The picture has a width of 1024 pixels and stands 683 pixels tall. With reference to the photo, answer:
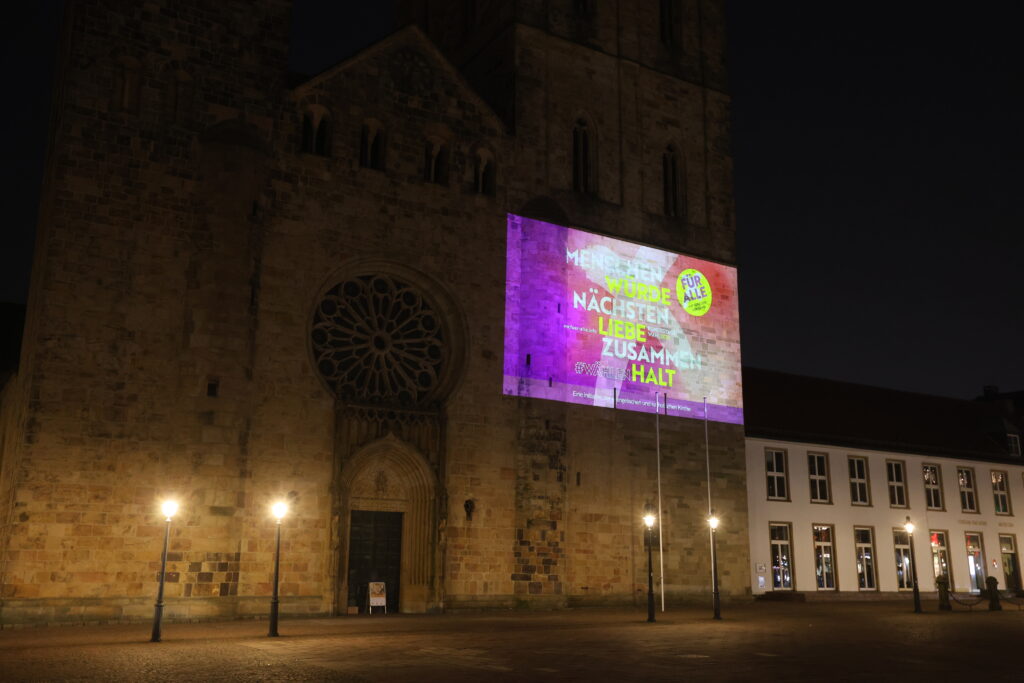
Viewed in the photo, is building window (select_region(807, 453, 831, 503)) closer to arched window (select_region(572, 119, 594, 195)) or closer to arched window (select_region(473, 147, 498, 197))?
arched window (select_region(572, 119, 594, 195))

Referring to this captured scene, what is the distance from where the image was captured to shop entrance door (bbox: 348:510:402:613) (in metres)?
25.6

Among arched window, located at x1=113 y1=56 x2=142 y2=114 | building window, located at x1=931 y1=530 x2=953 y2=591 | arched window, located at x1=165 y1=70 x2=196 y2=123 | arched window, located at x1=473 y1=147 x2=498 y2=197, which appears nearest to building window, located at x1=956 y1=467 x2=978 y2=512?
building window, located at x1=931 y1=530 x2=953 y2=591

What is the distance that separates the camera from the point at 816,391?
140 feet

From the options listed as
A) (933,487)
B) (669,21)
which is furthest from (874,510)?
(669,21)

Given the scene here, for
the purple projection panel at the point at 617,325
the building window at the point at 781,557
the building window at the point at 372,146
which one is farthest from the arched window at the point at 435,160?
the building window at the point at 781,557

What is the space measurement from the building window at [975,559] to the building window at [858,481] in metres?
6.45

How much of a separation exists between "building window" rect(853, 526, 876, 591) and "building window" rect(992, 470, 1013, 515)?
30.8 ft

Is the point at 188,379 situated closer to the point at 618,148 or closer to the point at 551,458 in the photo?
the point at 551,458

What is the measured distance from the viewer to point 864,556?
37656 mm

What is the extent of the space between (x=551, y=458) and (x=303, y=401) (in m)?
7.92

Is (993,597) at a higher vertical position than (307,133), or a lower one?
lower

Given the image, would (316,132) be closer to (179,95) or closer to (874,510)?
(179,95)

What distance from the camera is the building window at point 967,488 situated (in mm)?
42094

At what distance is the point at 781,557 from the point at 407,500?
16.3 meters
